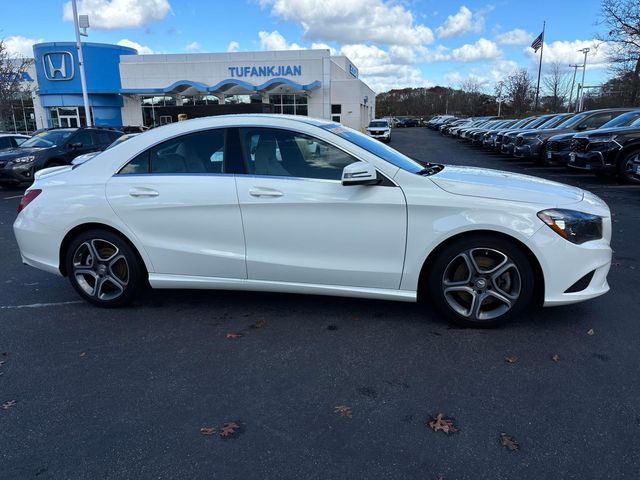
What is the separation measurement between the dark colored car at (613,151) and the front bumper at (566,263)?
822 cm

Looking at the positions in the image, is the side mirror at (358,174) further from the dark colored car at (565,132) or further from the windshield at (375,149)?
the dark colored car at (565,132)

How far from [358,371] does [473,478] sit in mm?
1102

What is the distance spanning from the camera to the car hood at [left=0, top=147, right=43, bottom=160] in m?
12.5

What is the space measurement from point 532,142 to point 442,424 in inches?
603

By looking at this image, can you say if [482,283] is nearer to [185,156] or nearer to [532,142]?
[185,156]

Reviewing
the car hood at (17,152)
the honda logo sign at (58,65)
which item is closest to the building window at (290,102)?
the honda logo sign at (58,65)

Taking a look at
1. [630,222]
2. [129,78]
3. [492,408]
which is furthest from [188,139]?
[129,78]

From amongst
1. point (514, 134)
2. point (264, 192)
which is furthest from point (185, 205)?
point (514, 134)

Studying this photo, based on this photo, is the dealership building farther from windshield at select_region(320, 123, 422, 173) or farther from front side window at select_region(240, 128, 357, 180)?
front side window at select_region(240, 128, 357, 180)

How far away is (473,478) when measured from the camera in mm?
2279

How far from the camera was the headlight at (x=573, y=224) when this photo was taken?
351 cm

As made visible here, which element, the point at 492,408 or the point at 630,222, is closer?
the point at 492,408

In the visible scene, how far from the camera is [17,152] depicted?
12.6m

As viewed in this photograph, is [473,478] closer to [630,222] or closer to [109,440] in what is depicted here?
[109,440]
